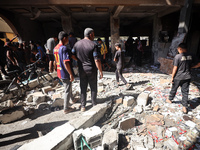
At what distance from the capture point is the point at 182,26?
5352mm

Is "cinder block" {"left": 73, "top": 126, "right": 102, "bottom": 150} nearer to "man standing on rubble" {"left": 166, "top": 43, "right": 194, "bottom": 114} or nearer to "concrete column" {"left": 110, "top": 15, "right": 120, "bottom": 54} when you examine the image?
"man standing on rubble" {"left": 166, "top": 43, "right": 194, "bottom": 114}

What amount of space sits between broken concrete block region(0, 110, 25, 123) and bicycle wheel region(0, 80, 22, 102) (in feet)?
3.96

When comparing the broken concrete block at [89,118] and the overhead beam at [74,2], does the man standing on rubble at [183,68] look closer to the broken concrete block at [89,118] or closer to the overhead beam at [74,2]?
the broken concrete block at [89,118]

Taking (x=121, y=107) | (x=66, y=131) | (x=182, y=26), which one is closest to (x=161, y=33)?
(x=182, y=26)

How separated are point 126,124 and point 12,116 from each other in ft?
9.65

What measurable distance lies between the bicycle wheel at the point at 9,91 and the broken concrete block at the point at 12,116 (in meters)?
1.21

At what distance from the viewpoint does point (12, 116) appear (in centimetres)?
288

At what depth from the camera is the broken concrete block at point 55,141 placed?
64.9 inches

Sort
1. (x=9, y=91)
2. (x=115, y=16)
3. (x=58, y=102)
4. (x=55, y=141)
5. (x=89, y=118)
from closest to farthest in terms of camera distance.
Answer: (x=55, y=141) < (x=89, y=118) < (x=58, y=102) < (x=9, y=91) < (x=115, y=16)

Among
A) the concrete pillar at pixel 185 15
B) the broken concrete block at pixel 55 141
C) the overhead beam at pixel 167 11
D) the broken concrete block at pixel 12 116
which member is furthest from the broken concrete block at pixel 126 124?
the overhead beam at pixel 167 11

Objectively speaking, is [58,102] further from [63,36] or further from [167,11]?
[167,11]

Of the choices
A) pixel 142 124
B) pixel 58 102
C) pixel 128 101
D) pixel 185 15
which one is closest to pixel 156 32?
pixel 185 15

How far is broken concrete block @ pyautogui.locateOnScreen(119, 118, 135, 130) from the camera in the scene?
231 cm

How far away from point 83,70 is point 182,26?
5.68 meters
